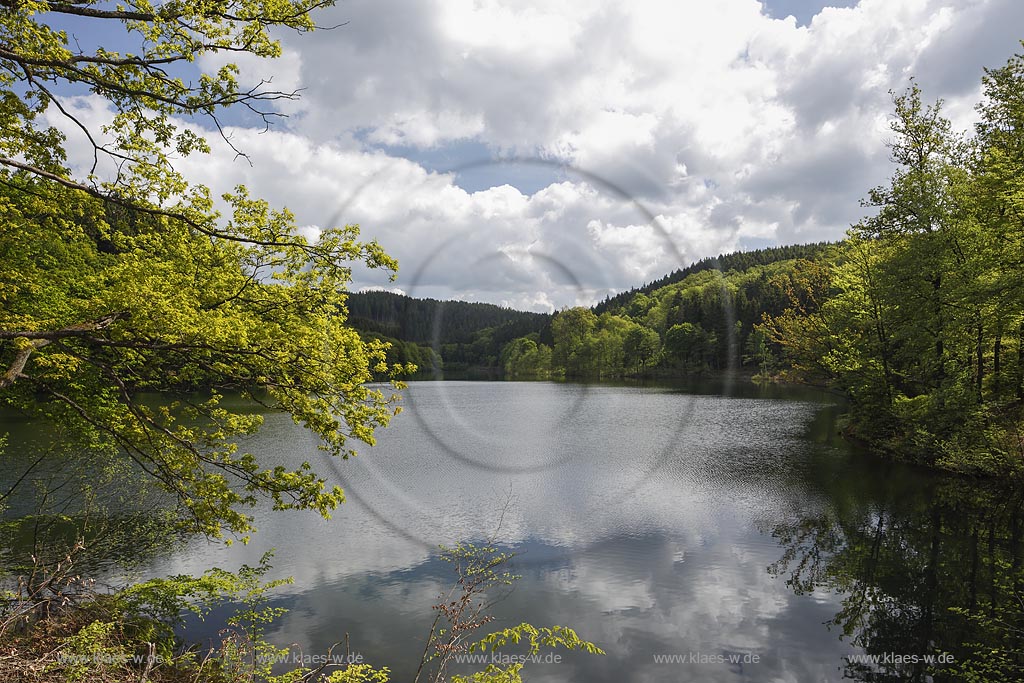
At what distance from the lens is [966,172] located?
2575 cm

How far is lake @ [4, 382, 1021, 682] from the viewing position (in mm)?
11617

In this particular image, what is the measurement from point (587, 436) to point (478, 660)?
26306 mm

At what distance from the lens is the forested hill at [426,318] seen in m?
11.7

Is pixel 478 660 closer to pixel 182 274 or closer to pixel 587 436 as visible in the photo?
pixel 182 274

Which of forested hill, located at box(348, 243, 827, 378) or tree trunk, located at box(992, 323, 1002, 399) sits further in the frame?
tree trunk, located at box(992, 323, 1002, 399)

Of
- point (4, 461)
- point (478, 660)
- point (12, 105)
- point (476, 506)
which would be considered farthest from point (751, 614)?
point (4, 461)

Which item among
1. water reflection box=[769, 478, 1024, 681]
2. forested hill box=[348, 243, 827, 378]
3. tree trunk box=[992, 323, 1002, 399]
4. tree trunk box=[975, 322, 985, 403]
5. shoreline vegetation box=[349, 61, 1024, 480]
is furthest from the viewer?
tree trunk box=[992, 323, 1002, 399]

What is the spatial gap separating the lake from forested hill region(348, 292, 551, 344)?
284cm

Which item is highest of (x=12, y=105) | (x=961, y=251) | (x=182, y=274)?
(x=961, y=251)

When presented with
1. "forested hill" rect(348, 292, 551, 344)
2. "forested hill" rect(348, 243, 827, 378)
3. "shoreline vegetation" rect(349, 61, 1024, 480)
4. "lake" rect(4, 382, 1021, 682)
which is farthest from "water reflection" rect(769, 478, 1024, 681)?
"forested hill" rect(348, 292, 551, 344)

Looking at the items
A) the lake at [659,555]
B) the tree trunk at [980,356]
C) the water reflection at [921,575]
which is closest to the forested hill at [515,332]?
the lake at [659,555]

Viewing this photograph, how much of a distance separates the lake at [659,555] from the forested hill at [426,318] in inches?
112

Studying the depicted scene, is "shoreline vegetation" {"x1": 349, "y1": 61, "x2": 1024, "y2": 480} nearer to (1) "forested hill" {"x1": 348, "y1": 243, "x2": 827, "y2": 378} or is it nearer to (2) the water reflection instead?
(1) "forested hill" {"x1": 348, "y1": 243, "x2": 827, "y2": 378}

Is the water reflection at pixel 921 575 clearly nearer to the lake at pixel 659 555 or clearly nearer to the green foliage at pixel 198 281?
the lake at pixel 659 555
